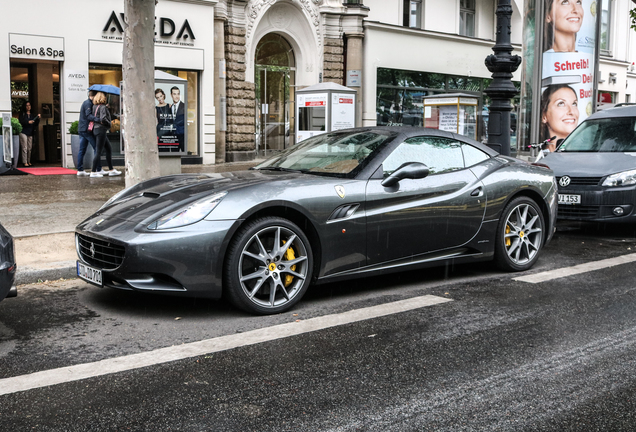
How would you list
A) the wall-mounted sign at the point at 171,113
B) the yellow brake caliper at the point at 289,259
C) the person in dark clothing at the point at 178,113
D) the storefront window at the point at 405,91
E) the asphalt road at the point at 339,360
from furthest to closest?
the storefront window at the point at 405,91 → the person in dark clothing at the point at 178,113 → the wall-mounted sign at the point at 171,113 → the yellow brake caliper at the point at 289,259 → the asphalt road at the point at 339,360

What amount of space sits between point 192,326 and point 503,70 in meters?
7.45

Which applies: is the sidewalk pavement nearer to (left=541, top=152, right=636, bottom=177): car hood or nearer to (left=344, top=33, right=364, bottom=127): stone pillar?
(left=541, top=152, right=636, bottom=177): car hood

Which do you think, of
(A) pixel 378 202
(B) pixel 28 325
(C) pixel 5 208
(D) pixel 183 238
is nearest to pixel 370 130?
(A) pixel 378 202

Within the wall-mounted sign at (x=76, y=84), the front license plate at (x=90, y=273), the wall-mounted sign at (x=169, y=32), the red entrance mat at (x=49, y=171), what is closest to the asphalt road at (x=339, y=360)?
the front license plate at (x=90, y=273)

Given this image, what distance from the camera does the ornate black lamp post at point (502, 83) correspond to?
34.2ft

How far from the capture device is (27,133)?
17.9 m

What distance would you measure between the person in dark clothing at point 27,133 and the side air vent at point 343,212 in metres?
14.6

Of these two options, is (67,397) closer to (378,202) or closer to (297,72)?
(378,202)

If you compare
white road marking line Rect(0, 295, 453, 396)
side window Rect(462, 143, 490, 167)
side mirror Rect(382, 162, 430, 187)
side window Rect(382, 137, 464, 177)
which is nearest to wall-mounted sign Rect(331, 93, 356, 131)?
side window Rect(462, 143, 490, 167)

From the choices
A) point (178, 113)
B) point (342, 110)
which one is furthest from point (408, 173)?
point (342, 110)

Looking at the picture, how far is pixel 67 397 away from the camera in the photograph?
3.46 meters

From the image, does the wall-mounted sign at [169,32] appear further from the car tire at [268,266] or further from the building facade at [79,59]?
the car tire at [268,266]

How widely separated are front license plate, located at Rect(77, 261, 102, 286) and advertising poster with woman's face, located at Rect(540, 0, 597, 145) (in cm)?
1359

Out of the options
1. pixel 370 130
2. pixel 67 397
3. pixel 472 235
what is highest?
pixel 370 130
